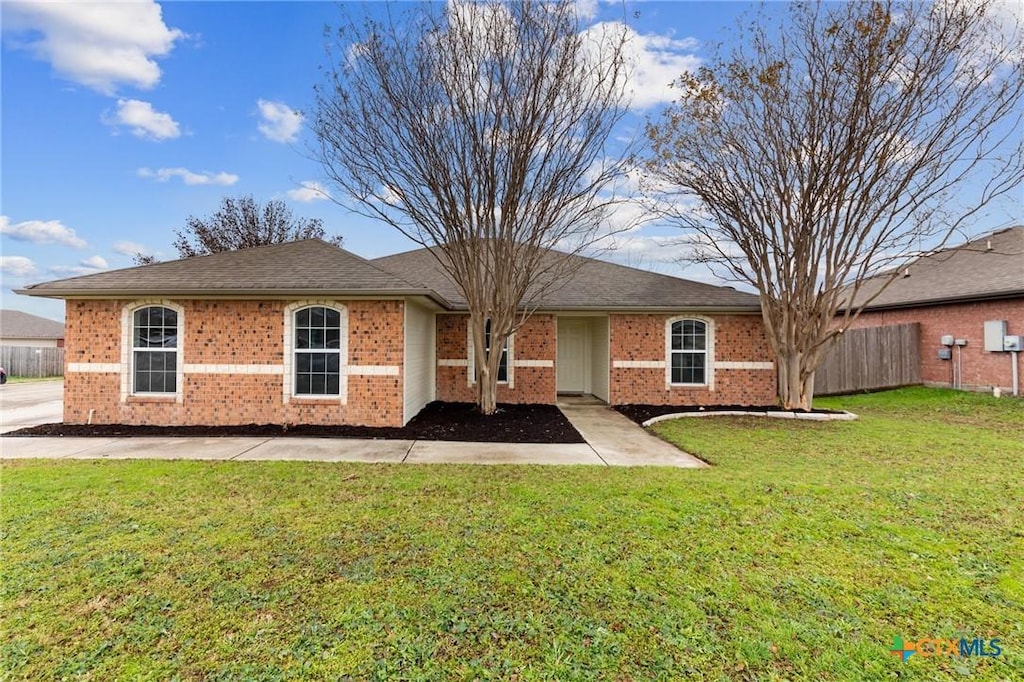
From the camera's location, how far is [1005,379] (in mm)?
12516

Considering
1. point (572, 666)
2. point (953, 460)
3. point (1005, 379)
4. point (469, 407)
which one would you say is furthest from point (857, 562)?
point (1005, 379)

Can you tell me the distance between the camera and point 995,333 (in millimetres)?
12594

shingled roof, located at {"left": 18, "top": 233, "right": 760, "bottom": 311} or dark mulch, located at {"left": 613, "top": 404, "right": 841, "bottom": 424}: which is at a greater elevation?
shingled roof, located at {"left": 18, "top": 233, "right": 760, "bottom": 311}

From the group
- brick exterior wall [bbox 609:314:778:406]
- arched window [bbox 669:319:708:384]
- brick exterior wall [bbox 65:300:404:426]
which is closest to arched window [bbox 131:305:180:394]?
brick exterior wall [bbox 65:300:404:426]

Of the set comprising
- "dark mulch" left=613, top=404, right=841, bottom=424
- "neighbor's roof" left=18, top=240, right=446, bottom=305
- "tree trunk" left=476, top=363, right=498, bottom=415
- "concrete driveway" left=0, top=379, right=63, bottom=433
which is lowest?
"dark mulch" left=613, top=404, right=841, bottom=424

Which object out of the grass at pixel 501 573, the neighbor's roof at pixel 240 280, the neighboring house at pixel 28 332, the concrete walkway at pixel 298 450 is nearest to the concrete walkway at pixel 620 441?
the concrete walkway at pixel 298 450

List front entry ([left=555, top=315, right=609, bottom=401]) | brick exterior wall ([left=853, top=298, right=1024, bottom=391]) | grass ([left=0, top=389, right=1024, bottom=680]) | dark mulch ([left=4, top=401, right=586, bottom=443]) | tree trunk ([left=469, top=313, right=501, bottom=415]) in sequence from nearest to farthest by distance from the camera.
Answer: grass ([left=0, top=389, right=1024, bottom=680]) < dark mulch ([left=4, top=401, right=586, bottom=443]) < tree trunk ([left=469, top=313, right=501, bottom=415]) < brick exterior wall ([left=853, top=298, right=1024, bottom=391]) < front entry ([left=555, top=315, right=609, bottom=401])

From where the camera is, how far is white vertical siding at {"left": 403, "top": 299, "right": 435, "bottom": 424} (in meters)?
9.17

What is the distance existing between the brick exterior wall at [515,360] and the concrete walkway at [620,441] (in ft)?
3.01

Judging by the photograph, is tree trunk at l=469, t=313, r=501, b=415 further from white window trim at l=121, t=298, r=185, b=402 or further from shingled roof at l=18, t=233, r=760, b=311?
white window trim at l=121, t=298, r=185, b=402

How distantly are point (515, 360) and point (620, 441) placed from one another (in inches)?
185

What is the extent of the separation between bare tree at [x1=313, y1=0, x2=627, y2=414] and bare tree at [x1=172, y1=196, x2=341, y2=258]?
23.8 m

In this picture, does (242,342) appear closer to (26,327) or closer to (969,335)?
(969,335)

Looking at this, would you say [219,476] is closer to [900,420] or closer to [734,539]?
[734,539]
